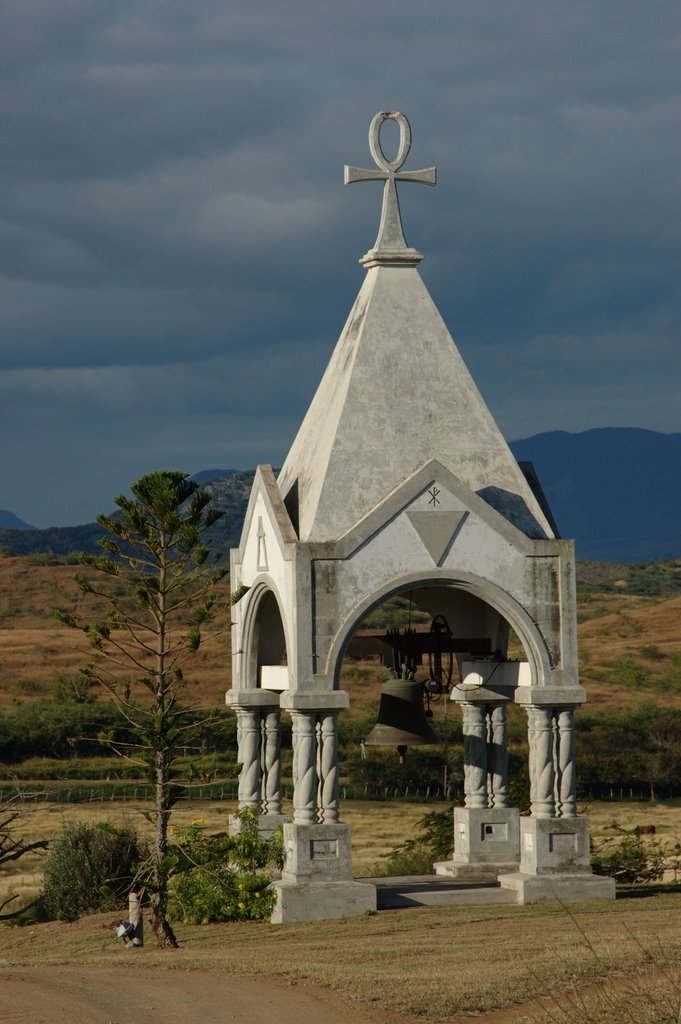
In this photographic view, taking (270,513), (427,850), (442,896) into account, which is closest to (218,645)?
(427,850)

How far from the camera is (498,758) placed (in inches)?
822

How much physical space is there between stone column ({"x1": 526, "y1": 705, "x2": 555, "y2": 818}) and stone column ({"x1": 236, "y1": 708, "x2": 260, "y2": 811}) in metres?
4.20

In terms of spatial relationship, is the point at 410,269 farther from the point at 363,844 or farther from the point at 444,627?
the point at 363,844

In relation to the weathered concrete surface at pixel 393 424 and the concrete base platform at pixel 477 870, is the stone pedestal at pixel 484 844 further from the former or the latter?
the weathered concrete surface at pixel 393 424

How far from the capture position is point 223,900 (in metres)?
18.1

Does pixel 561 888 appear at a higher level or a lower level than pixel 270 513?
lower

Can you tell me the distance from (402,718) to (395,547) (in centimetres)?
254

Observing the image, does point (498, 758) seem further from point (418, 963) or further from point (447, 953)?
point (418, 963)

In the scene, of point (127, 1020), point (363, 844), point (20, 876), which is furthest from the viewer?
point (363, 844)

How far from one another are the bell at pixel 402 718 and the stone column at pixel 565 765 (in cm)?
163

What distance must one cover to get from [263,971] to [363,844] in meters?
19.7

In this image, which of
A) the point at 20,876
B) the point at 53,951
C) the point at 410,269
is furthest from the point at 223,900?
the point at 20,876

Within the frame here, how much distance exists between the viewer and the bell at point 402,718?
749 inches

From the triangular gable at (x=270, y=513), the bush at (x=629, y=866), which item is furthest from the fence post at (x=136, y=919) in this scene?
the bush at (x=629, y=866)
